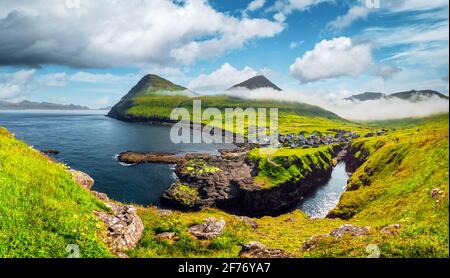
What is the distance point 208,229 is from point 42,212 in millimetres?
11863

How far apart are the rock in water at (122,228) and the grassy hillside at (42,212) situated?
0.75 m

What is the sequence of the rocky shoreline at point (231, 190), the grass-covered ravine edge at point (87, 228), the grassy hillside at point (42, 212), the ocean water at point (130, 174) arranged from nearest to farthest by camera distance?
the grassy hillside at point (42, 212) → the grass-covered ravine edge at point (87, 228) → the rocky shoreline at point (231, 190) → the ocean water at point (130, 174)

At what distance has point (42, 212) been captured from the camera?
53.8 ft

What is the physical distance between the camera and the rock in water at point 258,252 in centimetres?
1912

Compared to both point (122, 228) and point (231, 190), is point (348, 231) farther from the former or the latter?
point (231, 190)

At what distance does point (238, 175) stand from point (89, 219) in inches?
3067

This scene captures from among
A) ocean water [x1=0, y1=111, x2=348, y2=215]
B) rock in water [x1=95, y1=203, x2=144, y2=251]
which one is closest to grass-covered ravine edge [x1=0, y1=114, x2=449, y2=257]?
rock in water [x1=95, y1=203, x2=144, y2=251]

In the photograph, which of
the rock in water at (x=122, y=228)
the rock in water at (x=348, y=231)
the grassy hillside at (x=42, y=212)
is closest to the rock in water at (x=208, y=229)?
the rock in water at (x=122, y=228)

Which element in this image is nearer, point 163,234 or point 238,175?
A: point 163,234

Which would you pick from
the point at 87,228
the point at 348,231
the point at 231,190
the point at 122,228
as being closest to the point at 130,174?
the point at 231,190

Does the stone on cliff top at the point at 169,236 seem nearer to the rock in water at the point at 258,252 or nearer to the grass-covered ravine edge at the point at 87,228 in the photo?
the grass-covered ravine edge at the point at 87,228
